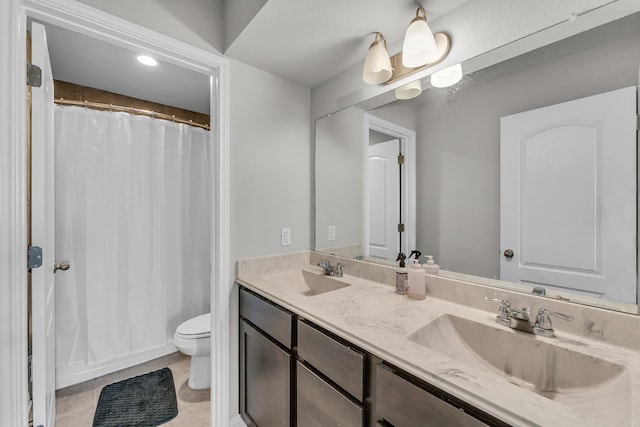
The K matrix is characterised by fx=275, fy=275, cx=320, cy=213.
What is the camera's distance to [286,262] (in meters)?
1.77

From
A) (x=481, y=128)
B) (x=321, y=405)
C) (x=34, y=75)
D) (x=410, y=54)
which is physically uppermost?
(x=410, y=54)

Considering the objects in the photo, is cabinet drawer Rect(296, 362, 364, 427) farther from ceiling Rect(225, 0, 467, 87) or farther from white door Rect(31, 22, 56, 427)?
ceiling Rect(225, 0, 467, 87)

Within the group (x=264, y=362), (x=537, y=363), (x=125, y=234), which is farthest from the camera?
(x=125, y=234)

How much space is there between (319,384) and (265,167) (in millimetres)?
1172

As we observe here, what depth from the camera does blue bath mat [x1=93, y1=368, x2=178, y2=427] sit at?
1.63 metres

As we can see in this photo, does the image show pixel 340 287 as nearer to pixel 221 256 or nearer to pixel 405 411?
pixel 221 256

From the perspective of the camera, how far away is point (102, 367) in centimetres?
207

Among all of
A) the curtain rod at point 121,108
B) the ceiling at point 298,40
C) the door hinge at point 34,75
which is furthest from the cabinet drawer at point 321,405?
the curtain rod at point 121,108

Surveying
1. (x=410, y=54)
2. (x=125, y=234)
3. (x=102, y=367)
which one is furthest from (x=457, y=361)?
(x=102, y=367)

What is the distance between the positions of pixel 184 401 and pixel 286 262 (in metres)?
1.15

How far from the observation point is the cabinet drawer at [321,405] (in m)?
0.88

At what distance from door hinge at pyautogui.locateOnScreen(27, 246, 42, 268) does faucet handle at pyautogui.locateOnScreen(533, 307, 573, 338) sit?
1854 mm

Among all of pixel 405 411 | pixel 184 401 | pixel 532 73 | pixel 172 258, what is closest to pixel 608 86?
pixel 532 73

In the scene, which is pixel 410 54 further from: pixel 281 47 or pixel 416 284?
pixel 416 284
